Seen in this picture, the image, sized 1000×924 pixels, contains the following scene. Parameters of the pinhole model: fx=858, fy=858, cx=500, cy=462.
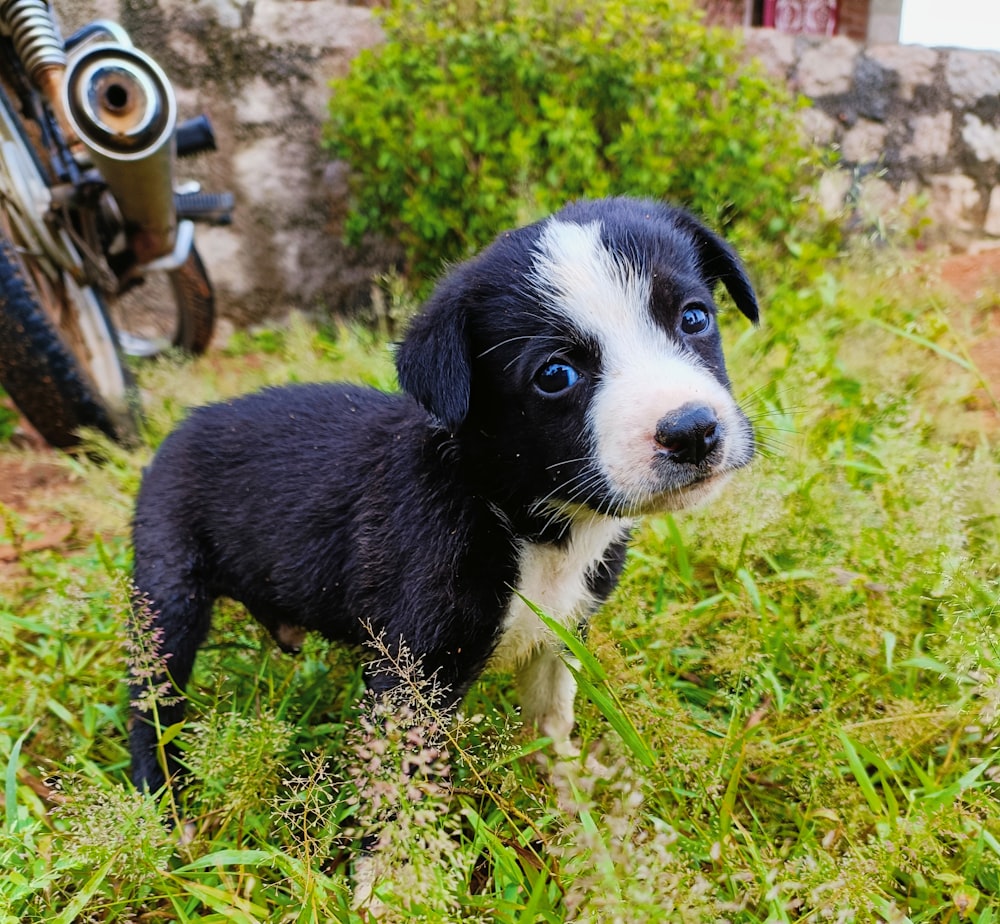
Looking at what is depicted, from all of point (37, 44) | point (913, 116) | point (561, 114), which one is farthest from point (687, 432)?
point (913, 116)

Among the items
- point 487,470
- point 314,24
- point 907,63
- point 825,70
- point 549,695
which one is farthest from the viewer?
point 907,63

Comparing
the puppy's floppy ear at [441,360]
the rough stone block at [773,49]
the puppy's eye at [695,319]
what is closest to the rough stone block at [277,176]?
the rough stone block at [773,49]

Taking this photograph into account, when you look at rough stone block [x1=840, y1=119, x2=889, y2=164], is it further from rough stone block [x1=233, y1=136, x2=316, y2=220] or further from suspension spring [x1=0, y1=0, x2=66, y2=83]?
suspension spring [x1=0, y1=0, x2=66, y2=83]

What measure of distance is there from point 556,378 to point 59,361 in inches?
104

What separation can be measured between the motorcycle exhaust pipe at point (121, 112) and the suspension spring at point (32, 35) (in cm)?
37

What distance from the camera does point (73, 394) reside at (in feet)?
12.5

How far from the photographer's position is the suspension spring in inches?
146

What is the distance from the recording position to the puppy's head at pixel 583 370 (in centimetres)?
178

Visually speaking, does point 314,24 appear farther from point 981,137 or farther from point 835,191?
point 981,137

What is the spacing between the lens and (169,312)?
6203 mm

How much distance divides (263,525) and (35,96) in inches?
113

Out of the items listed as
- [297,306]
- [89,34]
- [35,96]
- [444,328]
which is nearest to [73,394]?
[35,96]

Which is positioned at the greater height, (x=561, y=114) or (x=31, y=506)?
(x=561, y=114)

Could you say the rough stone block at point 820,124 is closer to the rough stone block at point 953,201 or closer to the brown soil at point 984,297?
the rough stone block at point 953,201
